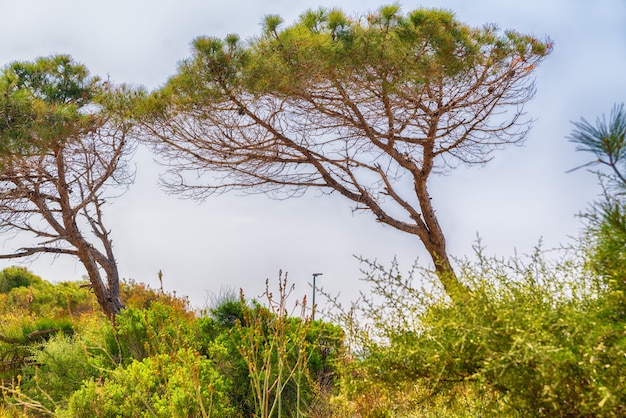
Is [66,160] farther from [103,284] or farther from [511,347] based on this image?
[511,347]

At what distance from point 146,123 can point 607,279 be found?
21.3ft

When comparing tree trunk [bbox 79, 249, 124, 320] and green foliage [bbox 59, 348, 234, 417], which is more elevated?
tree trunk [bbox 79, 249, 124, 320]

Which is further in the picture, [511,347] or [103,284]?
[103,284]

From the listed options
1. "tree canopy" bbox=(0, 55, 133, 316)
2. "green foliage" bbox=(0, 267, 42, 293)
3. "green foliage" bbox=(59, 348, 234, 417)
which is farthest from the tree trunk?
"green foliage" bbox=(0, 267, 42, 293)

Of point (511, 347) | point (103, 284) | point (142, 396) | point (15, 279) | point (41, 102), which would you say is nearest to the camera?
point (511, 347)

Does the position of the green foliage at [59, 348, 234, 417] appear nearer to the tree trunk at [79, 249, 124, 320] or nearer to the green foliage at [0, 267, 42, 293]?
the tree trunk at [79, 249, 124, 320]

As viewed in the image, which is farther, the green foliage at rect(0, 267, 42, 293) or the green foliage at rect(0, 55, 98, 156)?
the green foliage at rect(0, 267, 42, 293)

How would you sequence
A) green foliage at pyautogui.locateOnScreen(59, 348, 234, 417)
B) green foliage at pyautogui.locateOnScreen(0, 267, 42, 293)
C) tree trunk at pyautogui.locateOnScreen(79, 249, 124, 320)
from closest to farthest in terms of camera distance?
1. green foliage at pyautogui.locateOnScreen(59, 348, 234, 417)
2. tree trunk at pyautogui.locateOnScreen(79, 249, 124, 320)
3. green foliage at pyautogui.locateOnScreen(0, 267, 42, 293)

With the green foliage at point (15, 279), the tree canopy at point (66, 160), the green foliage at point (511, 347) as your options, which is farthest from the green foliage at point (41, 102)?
the green foliage at point (15, 279)

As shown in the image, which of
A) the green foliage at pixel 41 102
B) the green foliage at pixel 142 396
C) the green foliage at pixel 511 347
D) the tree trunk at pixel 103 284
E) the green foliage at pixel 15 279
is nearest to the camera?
the green foliage at pixel 511 347

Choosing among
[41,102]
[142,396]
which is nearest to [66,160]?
[41,102]

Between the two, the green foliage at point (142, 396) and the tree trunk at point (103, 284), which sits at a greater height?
the tree trunk at point (103, 284)

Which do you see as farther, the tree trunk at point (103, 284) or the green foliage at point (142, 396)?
the tree trunk at point (103, 284)

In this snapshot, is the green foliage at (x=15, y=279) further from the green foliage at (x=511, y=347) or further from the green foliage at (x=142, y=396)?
the green foliage at (x=511, y=347)
